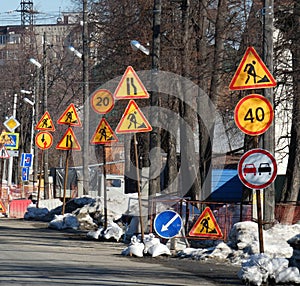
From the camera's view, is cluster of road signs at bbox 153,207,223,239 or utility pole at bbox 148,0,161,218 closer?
cluster of road signs at bbox 153,207,223,239

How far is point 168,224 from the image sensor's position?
1858 cm

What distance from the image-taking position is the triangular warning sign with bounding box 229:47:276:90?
45.7ft

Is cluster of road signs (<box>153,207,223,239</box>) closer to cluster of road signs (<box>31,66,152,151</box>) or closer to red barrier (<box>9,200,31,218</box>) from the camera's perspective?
cluster of road signs (<box>31,66,152,151</box>)

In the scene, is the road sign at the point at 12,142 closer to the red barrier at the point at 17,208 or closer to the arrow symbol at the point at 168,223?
the red barrier at the point at 17,208

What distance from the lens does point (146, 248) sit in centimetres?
1848

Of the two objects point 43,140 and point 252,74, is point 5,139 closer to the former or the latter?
point 43,140

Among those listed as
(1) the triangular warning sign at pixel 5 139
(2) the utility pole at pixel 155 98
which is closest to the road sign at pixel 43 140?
(2) the utility pole at pixel 155 98

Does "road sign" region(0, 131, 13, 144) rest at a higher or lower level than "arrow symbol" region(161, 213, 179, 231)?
higher

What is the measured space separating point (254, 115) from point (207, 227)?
5695 millimetres

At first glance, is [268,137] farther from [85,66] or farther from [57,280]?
[85,66]

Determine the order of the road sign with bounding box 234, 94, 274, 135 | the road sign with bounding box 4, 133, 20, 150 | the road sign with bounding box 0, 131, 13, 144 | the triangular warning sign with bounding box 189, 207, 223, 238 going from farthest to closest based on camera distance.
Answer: the road sign with bounding box 4, 133, 20, 150
the road sign with bounding box 0, 131, 13, 144
the triangular warning sign with bounding box 189, 207, 223, 238
the road sign with bounding box 234, 94, 274, 135

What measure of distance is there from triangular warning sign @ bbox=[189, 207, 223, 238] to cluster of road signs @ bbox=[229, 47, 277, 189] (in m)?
4.92

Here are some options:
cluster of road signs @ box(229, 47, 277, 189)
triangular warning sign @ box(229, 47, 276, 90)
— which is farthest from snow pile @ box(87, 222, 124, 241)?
triangular warning sign @ box(229, 47, 276, 90)

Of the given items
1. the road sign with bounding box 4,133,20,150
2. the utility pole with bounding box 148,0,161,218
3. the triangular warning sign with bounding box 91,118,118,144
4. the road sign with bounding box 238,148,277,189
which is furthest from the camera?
the road sign with bounding box 4,133,20,150
